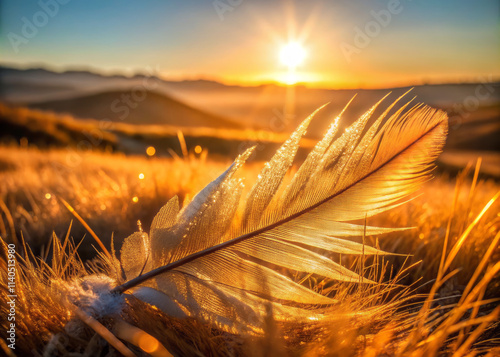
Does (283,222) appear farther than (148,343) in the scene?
Yes

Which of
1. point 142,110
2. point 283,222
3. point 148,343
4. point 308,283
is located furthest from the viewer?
point 142,110

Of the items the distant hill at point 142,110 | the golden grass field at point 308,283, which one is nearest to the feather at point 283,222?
the golden grass field at point 308,283

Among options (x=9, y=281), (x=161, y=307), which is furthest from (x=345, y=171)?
(x=9, y=281)

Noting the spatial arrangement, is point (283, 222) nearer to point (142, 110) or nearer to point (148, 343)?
point (148, 343)

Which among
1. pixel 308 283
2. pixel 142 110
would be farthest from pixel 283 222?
pixel 142 110

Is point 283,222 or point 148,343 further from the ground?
point 283,222

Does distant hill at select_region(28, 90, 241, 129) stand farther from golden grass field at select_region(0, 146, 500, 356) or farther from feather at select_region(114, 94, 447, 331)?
feather at select_region(114, 94, 447, 331)

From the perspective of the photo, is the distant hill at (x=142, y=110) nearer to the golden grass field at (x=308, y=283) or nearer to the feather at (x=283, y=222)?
the golden grass field at (x=308, y=283)
